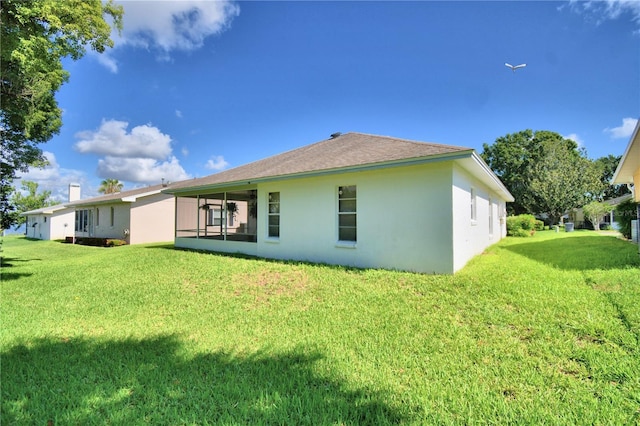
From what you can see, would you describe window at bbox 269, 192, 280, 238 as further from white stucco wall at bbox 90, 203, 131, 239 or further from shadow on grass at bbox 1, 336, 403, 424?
white stucco wall at bbox 90, 203, 131, 239

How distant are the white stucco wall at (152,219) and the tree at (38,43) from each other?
11.0 metres

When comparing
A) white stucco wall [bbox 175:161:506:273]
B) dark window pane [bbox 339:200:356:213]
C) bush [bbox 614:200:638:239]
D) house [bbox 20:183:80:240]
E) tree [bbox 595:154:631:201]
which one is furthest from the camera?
tree [bbox 595:154:631:201]

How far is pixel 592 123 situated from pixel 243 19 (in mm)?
20292

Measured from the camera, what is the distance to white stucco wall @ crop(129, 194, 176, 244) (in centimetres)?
2019

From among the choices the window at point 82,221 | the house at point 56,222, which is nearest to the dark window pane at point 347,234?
the window at point 82,221

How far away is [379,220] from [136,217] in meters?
18.6

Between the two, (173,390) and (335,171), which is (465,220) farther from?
(173,390)

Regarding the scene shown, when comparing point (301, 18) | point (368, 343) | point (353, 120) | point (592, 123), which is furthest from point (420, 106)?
point (368, 343)

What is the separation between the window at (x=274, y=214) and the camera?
37.2ft

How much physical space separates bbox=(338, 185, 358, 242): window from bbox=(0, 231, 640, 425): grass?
1844 mm

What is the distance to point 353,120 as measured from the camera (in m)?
17.8

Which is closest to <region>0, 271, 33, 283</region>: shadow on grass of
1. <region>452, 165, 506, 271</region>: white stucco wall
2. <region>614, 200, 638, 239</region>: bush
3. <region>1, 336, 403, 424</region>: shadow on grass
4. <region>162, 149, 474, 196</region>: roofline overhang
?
<region>162, 149, 474, 196</region>: roofline overhang

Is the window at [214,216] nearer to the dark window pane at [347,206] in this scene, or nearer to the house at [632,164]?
the dark window pane at [347,206]

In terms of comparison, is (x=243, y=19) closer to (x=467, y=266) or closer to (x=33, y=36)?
(x=33, y=36)
